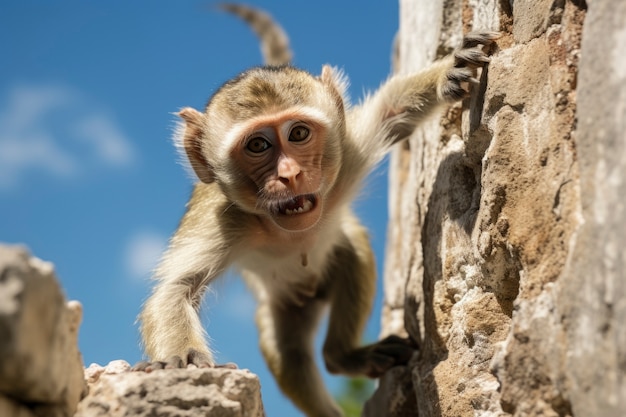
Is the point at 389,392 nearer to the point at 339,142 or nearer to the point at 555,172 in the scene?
the point at 339,142

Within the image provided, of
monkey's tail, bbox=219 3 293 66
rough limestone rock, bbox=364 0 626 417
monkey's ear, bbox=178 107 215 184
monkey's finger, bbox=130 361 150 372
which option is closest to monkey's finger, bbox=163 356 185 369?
monkey's finger, bbox=130 361 150 372

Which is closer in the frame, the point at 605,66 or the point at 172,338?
the point at 605,66

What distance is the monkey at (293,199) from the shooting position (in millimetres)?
5426

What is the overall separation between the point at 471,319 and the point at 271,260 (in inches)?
85.3

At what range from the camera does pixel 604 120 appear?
10.4 feet

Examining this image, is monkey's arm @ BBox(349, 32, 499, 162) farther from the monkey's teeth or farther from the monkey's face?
the monkey's teeth

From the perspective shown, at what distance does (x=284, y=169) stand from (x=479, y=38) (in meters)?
1.49

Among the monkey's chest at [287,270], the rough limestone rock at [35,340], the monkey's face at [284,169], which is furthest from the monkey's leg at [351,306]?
the rough limestone rock at [35,340]

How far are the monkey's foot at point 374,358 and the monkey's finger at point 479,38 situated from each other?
8.20 feet

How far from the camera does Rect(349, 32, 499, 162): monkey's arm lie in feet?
18.3

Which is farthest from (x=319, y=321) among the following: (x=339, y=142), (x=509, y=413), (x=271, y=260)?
(x=509, y=413)

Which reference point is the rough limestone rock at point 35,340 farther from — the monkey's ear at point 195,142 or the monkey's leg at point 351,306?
the monkey's leg at point 351,306

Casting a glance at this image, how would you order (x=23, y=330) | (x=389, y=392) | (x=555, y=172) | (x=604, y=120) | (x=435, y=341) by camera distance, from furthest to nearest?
1. (x=389, y=392)
2. (x=435, y=341)
3. (x=555, y=172)
4. (x=604, y=120)
5. (x=23, y=330)

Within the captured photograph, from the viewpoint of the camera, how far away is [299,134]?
5.69m
